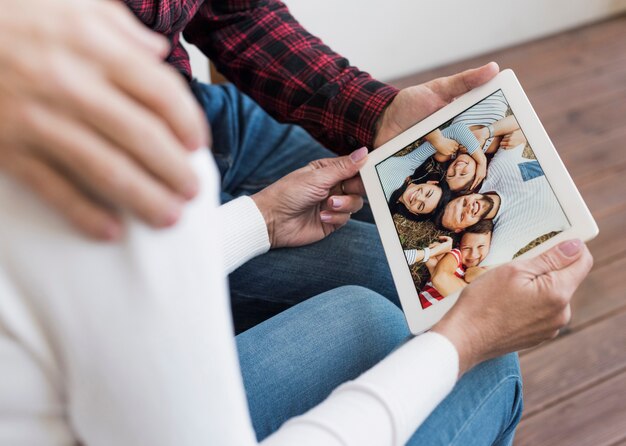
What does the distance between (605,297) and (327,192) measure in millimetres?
710

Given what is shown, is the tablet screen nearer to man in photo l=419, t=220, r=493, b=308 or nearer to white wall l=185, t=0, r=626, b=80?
man in photo l=419, t=220, r=493, b=308

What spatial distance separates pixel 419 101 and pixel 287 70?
0.21 meters

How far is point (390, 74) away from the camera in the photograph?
1817 millimetres

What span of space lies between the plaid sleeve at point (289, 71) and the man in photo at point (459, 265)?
9.1 inches

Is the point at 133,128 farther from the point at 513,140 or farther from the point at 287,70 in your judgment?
the point at 287,70

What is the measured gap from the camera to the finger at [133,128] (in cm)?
28

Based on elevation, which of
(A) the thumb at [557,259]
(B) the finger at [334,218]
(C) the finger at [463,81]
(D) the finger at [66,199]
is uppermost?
(D) the finger at [66,199]

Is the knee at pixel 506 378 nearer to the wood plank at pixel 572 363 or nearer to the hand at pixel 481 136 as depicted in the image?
the hand at pixel 481 136

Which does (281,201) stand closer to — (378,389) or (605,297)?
(378,389)

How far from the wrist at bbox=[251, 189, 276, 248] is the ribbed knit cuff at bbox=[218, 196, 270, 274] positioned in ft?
0.08

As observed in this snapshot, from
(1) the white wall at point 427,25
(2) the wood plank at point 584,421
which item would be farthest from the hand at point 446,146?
(1) the white wall at point 427,25

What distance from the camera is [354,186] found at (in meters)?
0.86

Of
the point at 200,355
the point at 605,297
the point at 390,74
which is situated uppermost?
the point at 200,355

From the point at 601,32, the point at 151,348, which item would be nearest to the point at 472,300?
the point at 151,348
